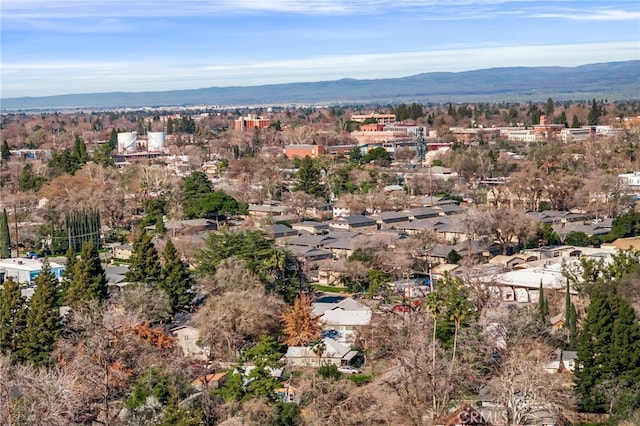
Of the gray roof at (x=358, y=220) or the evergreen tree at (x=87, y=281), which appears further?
the gray roof at (x=358, y=220)

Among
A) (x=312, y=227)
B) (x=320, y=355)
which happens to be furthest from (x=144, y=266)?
(x=312, y=227)

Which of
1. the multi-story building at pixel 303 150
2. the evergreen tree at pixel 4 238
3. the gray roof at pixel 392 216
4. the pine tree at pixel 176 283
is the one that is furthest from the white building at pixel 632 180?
the evergreen tree at pixel 4 238

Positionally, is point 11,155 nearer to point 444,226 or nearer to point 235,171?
point 235,171

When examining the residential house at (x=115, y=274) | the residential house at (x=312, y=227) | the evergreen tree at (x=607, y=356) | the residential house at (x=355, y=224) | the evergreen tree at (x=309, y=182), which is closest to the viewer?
the evergreen tree at (x=607, y=356)

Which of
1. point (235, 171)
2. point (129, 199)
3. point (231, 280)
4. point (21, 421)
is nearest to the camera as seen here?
point (21, 421)

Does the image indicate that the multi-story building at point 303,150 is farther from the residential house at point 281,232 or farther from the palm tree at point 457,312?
the palm tree at point 457,312

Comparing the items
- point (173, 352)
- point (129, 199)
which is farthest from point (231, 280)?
point (129, 199)

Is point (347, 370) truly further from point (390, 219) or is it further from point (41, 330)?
point (390, 219)
